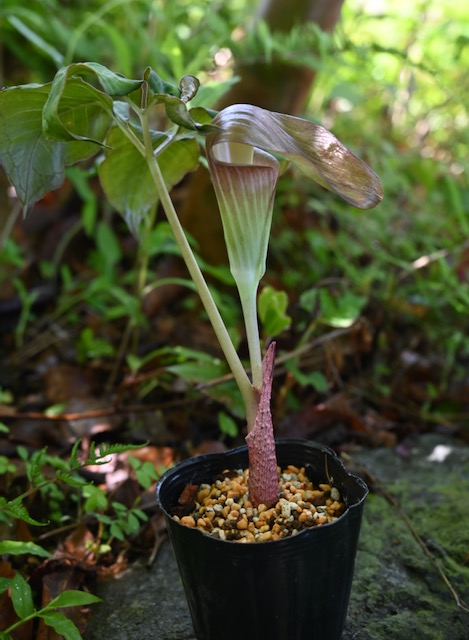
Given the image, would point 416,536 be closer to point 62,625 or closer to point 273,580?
point 273,580

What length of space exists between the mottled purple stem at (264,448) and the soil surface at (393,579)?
31cm

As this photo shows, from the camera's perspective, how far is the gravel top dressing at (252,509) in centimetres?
99

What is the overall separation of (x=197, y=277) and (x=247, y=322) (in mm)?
112

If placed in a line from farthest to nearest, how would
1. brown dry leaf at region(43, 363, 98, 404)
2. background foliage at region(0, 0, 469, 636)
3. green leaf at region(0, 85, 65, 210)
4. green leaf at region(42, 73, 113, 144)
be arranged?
1. brown dry leaf at region(43, 363, 98, 404)
2. background foliage at region(0, 0, 469, 636)
3. green leaf at region(0, 85, 65, 210)
4. green leaf at region(42, 73, 113, 144)

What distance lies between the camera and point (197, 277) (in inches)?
39.2

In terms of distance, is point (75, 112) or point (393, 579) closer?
point (75, 112)

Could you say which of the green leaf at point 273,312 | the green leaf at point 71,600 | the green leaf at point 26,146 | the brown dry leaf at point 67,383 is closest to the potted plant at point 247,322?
the green leaf at point 26,146

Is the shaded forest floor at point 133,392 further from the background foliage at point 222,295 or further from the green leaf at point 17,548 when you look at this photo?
the green leaf at point 17,548

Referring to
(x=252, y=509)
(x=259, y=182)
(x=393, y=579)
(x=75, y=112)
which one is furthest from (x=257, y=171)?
(x=393, y=579)

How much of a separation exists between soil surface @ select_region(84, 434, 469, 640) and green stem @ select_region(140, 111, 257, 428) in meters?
0.45

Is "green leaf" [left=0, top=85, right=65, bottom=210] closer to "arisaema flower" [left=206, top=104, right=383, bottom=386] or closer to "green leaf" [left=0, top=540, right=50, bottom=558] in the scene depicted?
"arisaema flower" [left=206, top=104, right=383, bottom=386]

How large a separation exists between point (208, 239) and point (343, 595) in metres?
1.58

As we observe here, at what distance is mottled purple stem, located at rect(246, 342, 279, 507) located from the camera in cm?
102

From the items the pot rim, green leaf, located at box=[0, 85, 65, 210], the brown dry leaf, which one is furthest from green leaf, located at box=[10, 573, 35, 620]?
the brown dry leaf
